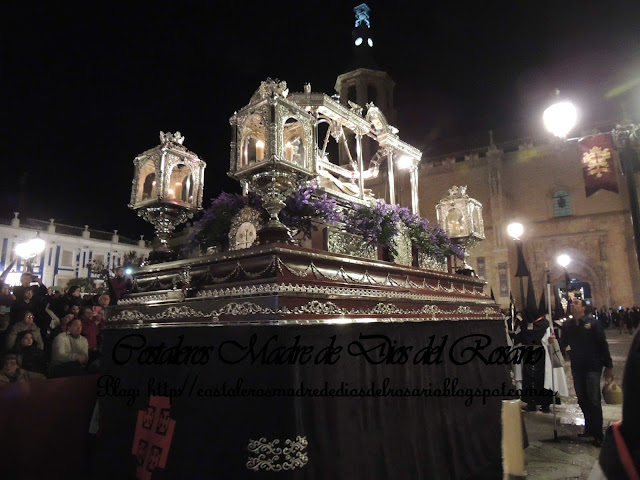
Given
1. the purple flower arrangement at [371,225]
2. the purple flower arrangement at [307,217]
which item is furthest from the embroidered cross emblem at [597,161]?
the purple flower arrangement at [371,225]

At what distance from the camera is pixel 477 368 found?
536cm

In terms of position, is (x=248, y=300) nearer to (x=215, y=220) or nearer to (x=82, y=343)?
(x=215, y=220)

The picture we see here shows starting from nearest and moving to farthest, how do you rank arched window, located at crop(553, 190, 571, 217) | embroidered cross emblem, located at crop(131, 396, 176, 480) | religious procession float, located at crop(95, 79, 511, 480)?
religious procession float, located at crop(95, 79, 511, 480), embroidered cross emblem, located at crop(131, 396, 176, 480), arched window, located at crop(553, 190, 571, 217)

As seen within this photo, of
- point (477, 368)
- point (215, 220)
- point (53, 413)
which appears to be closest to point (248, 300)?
point (215, 220)

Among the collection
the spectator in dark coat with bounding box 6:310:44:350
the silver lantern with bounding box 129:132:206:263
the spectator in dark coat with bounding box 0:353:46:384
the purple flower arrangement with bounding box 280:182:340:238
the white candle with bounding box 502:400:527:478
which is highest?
the silver lantern with bounding box 129:132:206:263

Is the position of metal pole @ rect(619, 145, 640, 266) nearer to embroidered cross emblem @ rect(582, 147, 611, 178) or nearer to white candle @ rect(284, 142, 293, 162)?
embroidered cross emblem @ rect(582, 147, 611, 178)

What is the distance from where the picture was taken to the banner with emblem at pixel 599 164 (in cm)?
703

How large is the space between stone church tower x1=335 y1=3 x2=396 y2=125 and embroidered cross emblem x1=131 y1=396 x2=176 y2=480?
27.6 m

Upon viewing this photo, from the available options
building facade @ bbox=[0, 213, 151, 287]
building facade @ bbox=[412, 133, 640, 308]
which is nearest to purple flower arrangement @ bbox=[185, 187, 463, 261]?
building facade @ bbox=[412, 133, 640, 308]

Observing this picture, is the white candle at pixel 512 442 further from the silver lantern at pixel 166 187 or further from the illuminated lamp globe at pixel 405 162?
the illuminated lamp globe at pixel 405 162

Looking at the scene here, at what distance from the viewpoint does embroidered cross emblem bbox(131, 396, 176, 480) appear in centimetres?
357

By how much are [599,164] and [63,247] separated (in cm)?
4294

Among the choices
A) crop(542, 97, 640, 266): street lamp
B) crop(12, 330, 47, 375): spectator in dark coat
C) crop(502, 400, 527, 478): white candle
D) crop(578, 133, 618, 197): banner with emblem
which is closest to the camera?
crop(502, 400, 527, 478): white candle

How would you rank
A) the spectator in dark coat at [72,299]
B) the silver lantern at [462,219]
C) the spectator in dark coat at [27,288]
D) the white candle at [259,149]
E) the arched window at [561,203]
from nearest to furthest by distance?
the white candle at [259,149] → the spectator in dark coat at [27,288] → the silver lantern at [462,219] → the spectator in dark coat at [72,299] → the arched window at [561,203]
